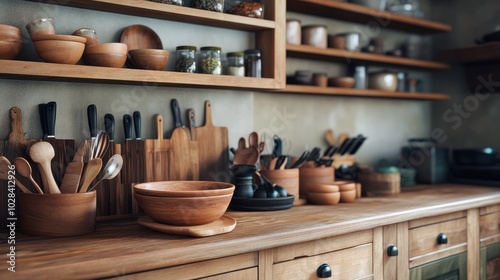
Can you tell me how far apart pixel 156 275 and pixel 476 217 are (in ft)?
5.72

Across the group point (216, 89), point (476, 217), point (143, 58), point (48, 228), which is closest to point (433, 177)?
point (476, 217)

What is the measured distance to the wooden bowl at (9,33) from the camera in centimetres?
161

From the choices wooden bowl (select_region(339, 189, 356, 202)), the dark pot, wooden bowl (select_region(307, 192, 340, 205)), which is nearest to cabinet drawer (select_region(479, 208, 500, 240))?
the dark pot

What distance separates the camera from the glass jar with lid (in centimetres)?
219

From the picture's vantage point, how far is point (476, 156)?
3.05 m

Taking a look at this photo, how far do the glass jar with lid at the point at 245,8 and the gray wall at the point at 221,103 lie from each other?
0.14 meters

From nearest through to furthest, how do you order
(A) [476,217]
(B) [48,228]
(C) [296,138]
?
(B) [48,228], (A) [476,217], (C) [296,138]

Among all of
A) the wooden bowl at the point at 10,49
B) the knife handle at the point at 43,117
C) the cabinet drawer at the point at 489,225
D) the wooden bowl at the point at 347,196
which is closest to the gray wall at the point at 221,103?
the knife handle at the point at 43,117

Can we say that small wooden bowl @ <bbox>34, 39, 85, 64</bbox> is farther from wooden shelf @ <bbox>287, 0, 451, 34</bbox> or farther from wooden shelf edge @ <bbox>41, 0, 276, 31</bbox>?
wooden shelf @ <bbox>287, 0, 451, 34</bbox>

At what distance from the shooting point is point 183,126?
2.16 m

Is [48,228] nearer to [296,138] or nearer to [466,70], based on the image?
[296,138]

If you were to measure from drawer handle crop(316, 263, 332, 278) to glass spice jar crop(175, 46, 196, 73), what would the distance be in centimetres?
91

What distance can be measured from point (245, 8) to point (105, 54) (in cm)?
70

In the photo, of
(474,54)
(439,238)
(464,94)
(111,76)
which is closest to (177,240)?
(111,76)
